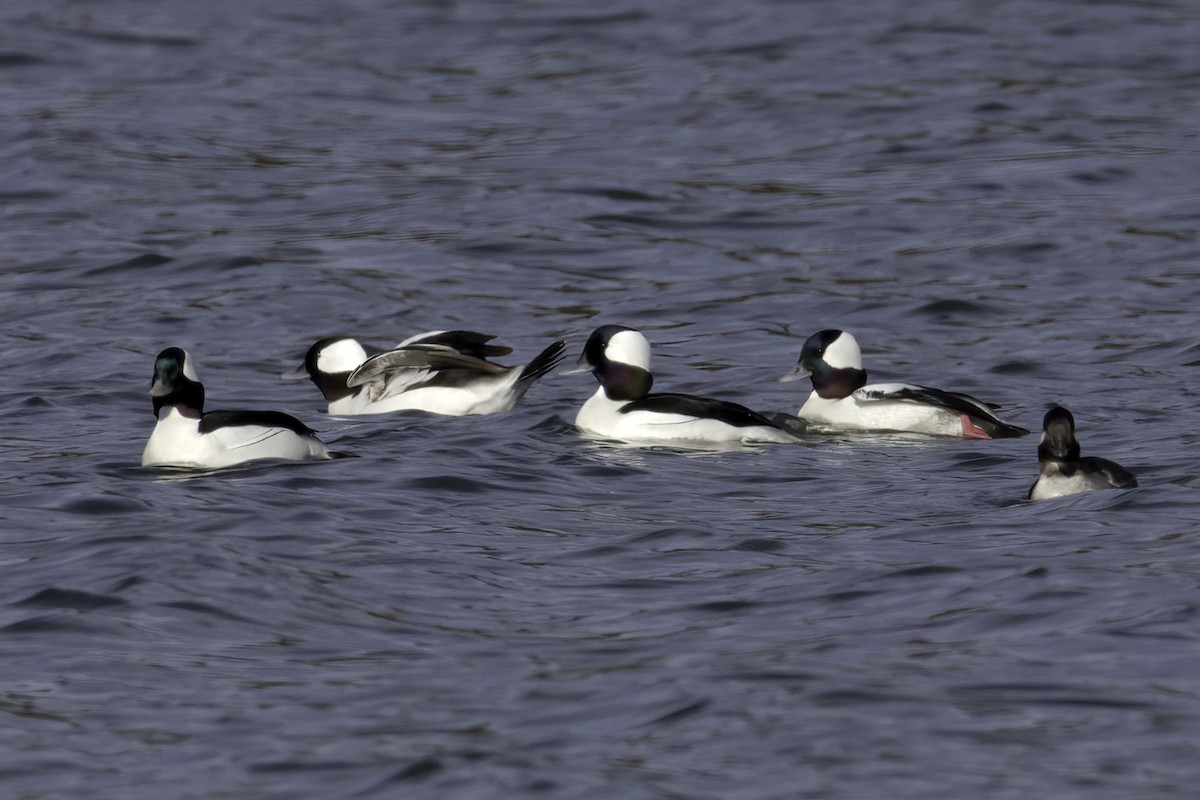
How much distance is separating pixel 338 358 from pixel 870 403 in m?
3.58

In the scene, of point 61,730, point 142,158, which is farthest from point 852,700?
point 142,158

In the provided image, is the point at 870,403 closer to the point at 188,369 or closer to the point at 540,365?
the point at 540,365

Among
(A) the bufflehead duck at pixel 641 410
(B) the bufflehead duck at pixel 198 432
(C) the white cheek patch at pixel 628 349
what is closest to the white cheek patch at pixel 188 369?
(B) the bufflehead duck at pixel 198 432

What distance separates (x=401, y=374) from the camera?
43.7 ft

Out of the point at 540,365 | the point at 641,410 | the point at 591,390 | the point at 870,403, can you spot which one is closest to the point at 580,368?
the point at 540,365

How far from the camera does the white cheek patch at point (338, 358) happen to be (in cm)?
1361

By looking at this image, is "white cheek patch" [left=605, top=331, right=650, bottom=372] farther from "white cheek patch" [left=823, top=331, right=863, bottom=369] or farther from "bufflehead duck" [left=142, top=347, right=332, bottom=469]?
"bufflehead duck" [left=142, top=347, right=332, bottom=469]

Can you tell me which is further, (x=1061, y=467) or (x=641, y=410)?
(x=641, y=410)

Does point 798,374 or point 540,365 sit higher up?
point 540,365

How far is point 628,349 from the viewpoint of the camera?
12.8m

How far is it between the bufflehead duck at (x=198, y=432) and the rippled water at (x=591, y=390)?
0.29 m

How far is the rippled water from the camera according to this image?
679cm

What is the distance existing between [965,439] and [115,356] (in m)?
6.22

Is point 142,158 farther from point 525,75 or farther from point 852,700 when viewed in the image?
point 852,700
